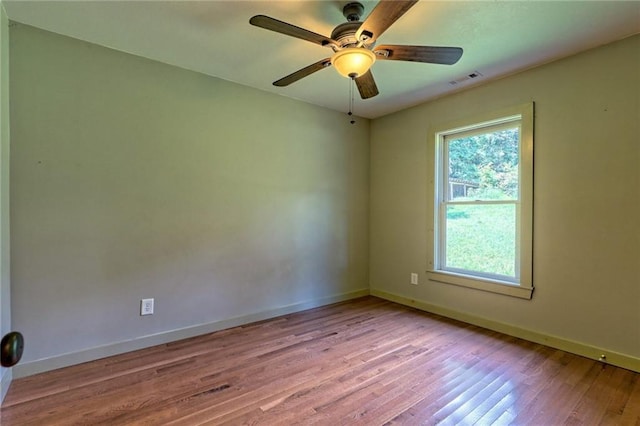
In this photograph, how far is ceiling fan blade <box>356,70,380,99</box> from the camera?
2205 mm

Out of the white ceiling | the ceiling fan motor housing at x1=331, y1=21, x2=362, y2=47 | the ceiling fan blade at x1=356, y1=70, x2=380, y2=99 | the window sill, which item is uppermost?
the white ceiling

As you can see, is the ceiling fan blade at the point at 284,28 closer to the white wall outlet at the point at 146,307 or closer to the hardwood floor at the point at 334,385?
the hardwood floor at the point at 334,385

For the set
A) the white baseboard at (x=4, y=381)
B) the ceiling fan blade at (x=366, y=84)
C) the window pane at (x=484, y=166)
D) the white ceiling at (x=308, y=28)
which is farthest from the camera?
the window pane at (x=484, y=166)

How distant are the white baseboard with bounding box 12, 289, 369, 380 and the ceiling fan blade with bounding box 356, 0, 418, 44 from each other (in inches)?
105

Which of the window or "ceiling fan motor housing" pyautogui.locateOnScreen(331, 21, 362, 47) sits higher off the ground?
"ceiling fan motor housing" pyautogui.locateOnScreen(331, 21, 362, 47)

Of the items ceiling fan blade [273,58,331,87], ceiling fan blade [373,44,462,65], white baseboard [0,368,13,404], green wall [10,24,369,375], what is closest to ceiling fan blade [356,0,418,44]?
ceiling fan blade [373,44,462,65]

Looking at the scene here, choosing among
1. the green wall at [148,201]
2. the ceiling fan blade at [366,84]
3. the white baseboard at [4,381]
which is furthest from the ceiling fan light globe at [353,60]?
the white baseboard at [4,381]

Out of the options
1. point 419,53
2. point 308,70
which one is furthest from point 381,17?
point 308,70

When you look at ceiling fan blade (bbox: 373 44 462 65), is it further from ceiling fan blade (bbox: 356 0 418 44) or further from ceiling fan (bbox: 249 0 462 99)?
ceiling fan blade (bbox: 356 0 418 44)

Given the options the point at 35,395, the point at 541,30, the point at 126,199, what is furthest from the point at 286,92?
the point at 35,395

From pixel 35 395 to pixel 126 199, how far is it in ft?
4.54

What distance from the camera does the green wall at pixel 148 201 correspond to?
2260 millimetres

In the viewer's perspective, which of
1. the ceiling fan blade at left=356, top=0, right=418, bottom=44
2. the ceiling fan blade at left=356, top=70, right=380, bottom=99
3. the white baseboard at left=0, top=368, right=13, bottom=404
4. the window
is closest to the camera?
the ceiling fan blade at left=356, top=0, right=418, bottom=44

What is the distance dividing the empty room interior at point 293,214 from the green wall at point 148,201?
2 cm
